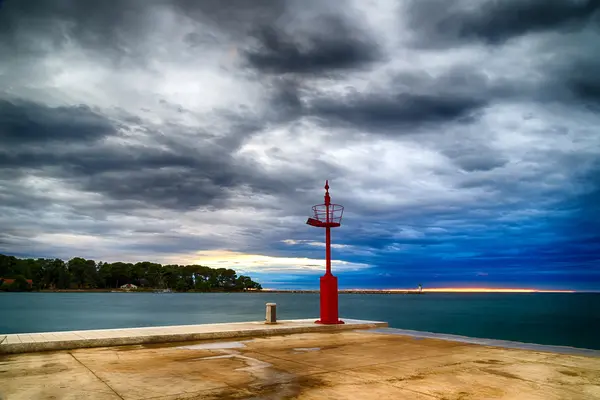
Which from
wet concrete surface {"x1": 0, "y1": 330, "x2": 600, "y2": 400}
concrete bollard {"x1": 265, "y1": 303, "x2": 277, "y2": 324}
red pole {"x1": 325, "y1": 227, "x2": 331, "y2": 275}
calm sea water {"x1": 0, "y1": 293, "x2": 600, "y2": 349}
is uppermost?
red pole {"x1": 325, "y1": 227, "x2": 331, "y2": 275}

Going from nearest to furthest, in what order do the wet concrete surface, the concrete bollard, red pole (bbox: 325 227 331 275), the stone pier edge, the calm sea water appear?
the wet concrete surface → the stone pier edge → the concrete bollard → red pole (bbox: 325 227 331 275) → the calm sea water

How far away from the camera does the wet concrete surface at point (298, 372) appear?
20.6 ft

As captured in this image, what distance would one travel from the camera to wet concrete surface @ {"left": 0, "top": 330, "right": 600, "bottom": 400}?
20.6 feet

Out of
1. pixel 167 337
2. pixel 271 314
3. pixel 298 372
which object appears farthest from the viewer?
pixel 271 314

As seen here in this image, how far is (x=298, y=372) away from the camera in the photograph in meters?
7.64

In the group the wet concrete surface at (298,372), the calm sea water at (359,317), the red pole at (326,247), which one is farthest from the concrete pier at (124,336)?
the calm sea water at (359,317)

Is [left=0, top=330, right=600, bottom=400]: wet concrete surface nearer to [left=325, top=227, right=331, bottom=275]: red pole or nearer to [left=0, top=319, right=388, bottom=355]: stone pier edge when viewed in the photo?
[left=0, top=319, right=388, bottom=355]: stone pier edge

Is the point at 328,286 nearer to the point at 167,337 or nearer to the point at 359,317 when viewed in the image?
the point at 167,337

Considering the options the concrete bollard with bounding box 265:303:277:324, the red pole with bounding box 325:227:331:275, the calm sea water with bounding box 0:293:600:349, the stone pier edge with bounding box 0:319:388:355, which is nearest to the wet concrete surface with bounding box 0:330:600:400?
the stone pier edge with bounding box 0:319:388:355

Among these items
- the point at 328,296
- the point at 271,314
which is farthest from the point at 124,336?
the point at 328,296

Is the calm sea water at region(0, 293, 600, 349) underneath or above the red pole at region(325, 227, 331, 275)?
underneath

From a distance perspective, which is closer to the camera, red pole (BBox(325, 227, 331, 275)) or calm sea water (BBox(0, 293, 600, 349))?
red pole (BBox(325, 227, 331, 275))

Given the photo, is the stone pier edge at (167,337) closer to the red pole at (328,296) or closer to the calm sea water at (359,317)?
the red pole at (328,296)

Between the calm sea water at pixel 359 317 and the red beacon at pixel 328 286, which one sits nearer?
the red beacon at pixel 328 286
